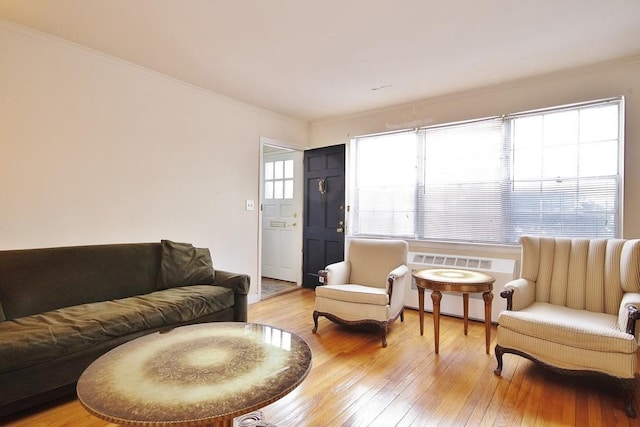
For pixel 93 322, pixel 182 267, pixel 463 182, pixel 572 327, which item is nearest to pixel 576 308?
pixel 572 327

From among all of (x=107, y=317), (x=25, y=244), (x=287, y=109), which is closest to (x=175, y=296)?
(x=107, y=317)

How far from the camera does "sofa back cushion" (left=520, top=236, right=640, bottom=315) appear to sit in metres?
2.32

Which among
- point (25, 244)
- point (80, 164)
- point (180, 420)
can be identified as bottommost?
point (180, 420)

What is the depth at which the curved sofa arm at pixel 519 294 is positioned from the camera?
238 cm

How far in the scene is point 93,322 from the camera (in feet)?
6.48

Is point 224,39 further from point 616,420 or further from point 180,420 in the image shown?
point 616,420

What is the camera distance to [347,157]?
14.8 feet

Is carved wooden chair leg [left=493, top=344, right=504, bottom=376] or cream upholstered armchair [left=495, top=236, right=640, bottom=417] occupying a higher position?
cream upholstered armchair [left=495, top=236, right=640, bottom=417]

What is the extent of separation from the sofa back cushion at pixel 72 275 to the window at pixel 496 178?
8.70 ft

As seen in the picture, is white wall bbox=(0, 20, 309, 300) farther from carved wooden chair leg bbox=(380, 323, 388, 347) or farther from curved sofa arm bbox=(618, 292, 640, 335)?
curved sofa arm bbox=(618, 292, 640, 335)

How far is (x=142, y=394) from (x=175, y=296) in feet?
5.02

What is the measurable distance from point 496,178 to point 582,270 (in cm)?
124

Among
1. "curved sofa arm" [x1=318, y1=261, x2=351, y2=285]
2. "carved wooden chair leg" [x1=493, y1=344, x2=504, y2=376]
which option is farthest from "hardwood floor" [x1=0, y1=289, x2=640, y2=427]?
"curved sofa arm" [x1=318, y1=261, x2=351, y2=285]

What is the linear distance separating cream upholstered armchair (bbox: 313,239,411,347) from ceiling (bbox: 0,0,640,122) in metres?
1.78
